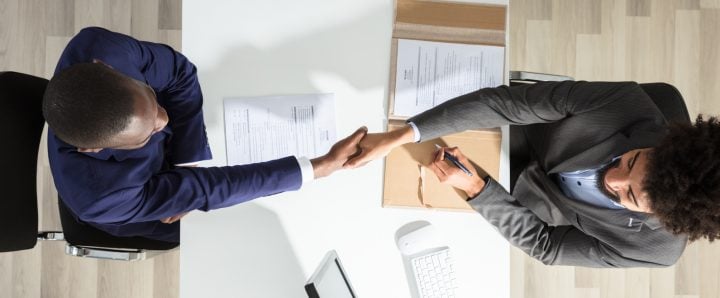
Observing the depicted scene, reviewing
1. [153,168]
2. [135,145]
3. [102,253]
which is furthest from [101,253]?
[135,145]

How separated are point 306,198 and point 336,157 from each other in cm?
18

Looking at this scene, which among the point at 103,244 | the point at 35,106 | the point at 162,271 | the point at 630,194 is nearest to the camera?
the point at 630,194

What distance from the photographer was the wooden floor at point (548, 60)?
7.25 ft

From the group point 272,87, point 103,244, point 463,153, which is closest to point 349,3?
point 272,87

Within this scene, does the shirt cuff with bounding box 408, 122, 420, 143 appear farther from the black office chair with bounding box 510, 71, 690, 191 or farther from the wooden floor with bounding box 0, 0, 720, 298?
the wooden floor with bounding box 0, 0, 720, 298

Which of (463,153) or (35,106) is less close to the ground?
Answer: (35,106)

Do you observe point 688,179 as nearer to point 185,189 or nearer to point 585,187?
point 585,187

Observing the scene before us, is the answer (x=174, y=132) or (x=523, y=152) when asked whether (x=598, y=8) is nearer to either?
(x=523, y=152)

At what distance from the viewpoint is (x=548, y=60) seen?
2.30 metres

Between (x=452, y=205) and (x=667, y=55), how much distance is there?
62.0 inches

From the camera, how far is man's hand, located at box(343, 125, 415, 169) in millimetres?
1374

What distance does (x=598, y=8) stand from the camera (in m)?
2.30

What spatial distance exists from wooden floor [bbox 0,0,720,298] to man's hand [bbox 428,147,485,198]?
98cm

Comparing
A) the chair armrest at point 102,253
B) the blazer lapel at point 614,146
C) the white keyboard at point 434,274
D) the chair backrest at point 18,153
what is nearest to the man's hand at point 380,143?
the white keyboard at point 434,274
